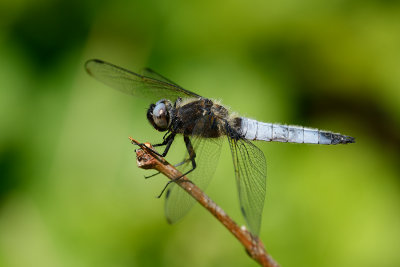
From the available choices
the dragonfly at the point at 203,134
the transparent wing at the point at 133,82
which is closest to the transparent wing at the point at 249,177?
the dragonfly at the point at 203,134

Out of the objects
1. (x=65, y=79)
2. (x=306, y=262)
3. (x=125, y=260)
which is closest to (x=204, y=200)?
(x=125, y=260)

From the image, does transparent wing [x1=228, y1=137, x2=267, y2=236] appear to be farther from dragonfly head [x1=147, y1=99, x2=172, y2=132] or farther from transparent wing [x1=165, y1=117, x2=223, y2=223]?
dragonfly head [x1=147, y1=99, x2=172, y2=132]

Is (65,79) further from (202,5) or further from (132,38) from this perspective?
(202,5)

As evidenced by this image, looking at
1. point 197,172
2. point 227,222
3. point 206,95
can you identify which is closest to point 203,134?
point 197,172

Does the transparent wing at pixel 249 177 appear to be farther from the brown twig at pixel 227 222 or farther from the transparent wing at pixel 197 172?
the brown twig at pixel 227 222

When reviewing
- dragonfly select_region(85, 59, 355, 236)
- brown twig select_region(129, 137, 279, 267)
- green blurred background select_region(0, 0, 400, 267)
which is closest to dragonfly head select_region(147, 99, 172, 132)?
dragonfly select_region(85, 59, 355, 236)
